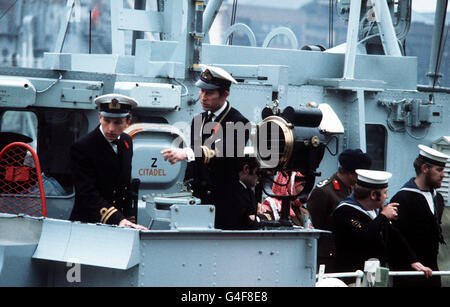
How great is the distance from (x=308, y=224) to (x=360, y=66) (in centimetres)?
537

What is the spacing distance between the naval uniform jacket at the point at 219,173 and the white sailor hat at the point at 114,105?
49 centimetres

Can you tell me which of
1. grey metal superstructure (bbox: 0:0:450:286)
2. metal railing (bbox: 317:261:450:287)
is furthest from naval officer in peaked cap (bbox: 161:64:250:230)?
metal railing (bbox: 317:261:450:287)

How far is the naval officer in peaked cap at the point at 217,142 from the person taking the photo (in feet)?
17.3

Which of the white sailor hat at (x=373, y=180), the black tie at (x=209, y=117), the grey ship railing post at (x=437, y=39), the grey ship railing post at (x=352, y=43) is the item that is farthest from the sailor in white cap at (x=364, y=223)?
the grey ship railing post at (x=437, y=39)

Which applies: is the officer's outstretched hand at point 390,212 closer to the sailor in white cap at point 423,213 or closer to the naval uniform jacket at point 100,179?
the sailor in white cap at point 423,213

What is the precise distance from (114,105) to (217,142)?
2.23 feet

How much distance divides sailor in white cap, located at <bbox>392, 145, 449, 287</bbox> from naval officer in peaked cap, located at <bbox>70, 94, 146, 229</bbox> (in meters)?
2.03

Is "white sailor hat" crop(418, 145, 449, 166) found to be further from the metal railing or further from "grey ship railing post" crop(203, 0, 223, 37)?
"grey ship railing post" crop(203, 0, 223, 37)

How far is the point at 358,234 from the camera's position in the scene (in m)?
5.61

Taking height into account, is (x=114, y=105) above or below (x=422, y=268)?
above

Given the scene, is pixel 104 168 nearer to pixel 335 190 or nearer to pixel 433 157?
pixel 335 190

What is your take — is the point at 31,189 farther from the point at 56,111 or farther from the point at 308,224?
the point at 308,224

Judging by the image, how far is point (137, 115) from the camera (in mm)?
7668

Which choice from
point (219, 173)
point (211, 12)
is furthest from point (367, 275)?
point (211, 12)
